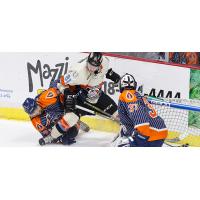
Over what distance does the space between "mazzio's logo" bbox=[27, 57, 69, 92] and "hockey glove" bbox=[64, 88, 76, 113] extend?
13.1 inches

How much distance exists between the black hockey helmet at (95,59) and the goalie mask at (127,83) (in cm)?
21

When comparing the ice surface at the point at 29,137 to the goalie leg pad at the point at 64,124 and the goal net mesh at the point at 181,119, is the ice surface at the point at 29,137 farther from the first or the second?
the goal net mesh at the point at 181,119

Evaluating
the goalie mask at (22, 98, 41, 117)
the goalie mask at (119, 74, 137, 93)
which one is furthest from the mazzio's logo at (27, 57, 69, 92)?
the goalie mask at (119, 74, 137, 93)

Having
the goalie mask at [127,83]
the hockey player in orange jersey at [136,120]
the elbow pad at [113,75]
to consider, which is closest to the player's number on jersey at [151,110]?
the hockey player in orange jersey at [136,120]

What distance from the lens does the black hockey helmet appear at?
13.6 feet

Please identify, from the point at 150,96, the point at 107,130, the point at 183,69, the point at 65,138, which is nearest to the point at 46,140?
the point at 65,138

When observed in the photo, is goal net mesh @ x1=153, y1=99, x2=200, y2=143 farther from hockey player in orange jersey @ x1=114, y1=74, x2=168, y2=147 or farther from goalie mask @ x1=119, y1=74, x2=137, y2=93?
goalie mask @ x1=119, y1=74, x2=137, y2=93

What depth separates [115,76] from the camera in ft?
14.0

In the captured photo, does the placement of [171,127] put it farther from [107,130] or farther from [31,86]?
[31,86]

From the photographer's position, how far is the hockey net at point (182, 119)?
13.7 feet

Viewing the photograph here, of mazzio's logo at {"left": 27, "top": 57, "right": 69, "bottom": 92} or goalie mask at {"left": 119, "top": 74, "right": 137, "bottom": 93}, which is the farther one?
mazzio's logo at {"left": 27, "top": 57, "right": 69, "bottom": 92}

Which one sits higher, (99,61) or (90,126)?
(99,61)

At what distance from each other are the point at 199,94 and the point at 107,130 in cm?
71

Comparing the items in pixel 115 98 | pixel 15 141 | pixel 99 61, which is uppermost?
pixel 99 61
